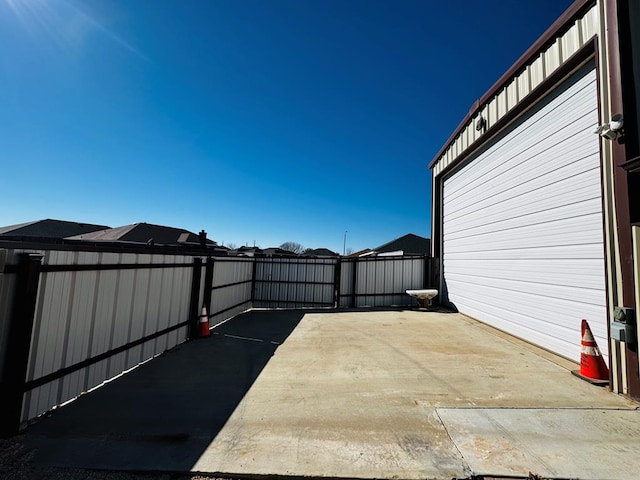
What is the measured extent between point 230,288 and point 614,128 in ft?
27.1

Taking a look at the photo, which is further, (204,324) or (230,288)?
(230,288)

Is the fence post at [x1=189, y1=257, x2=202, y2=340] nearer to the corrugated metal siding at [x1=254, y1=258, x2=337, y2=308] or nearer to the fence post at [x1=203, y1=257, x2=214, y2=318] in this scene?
the fence post at [x1=203, y1=257, x2=214, y2=318]

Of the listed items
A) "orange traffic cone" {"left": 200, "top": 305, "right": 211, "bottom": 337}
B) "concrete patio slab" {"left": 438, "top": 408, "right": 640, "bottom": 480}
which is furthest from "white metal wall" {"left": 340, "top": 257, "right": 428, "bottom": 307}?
"concrete patio slab" {"left": 438, "top": 408, "right": 640, "bottom": 480}

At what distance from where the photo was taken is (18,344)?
2568 mm

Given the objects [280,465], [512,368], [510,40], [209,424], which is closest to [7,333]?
[209,424]

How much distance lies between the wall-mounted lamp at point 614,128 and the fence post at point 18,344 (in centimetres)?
643

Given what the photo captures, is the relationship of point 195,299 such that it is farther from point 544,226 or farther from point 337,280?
point 544,226

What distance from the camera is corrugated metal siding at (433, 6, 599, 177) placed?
4.19 m

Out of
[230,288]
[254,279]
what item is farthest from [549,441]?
[254,279]

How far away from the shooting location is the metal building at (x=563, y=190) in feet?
11.6

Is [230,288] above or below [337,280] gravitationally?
below

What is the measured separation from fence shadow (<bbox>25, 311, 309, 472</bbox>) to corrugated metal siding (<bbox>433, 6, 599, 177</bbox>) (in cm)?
675

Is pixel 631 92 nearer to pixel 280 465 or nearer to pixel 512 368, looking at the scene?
pixel 512 368

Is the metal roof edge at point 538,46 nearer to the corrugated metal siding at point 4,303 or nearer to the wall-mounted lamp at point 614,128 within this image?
the wall-mounted lamp at point 614,128
